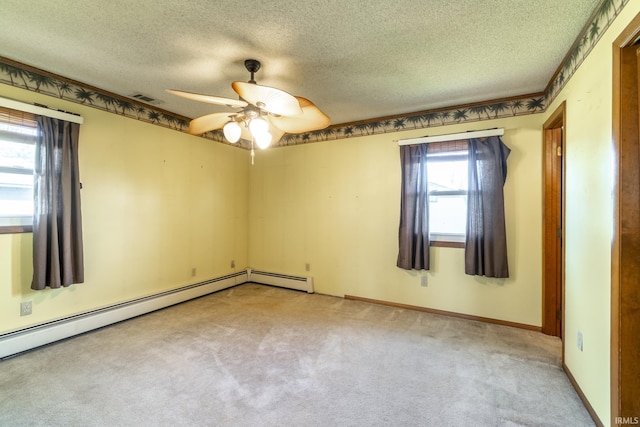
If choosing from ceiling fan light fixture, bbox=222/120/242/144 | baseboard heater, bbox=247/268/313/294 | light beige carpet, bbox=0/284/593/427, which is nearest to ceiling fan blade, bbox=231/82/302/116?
ceiling fan light fixture, bbox=222/120/242/144

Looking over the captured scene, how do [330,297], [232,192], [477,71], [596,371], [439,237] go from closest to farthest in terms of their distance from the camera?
[596,371] → [477,71] → [439,237] → [330,297] → [232,192]

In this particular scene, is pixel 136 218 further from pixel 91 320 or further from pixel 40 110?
pixel 40 110

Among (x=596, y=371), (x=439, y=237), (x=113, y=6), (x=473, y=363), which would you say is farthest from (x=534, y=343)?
(x=113, y=6)

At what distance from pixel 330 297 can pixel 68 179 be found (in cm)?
327

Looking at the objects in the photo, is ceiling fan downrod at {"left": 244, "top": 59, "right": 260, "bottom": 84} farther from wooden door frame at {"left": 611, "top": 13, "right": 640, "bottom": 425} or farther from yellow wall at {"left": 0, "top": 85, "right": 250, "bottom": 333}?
wooden door frame at {"left": 611, "top": 13, "right": 640, "bottom": 425}

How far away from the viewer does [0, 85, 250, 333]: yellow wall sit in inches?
101

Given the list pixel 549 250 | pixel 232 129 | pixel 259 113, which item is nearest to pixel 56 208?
pixel 232 129

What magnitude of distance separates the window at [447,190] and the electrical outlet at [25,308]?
4.10 metres

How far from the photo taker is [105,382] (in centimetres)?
204

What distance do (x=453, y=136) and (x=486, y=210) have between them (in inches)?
35.8

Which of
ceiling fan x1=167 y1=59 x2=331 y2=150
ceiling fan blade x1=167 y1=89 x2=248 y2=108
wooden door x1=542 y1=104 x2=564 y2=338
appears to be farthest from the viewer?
wooden door x1=542 y1=104 x2=564 y2=338

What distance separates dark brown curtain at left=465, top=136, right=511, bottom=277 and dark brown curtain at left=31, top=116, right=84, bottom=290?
4.04 m

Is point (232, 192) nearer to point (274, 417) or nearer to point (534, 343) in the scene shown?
point (274, 417)

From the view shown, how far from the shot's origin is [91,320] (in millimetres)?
2852
